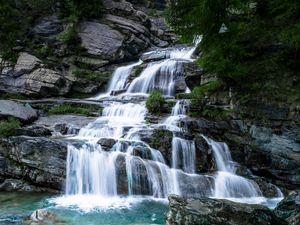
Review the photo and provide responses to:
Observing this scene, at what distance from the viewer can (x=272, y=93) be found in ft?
52.2

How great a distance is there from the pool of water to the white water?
0.35 metres

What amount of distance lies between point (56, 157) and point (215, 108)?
7431 millimetres

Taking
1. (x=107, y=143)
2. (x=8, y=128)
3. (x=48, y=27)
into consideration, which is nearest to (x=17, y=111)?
(x=8, y=128)

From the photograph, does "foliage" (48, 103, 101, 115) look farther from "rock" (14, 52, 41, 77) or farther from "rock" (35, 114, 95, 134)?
"rock" (14, 52, 41, 77)

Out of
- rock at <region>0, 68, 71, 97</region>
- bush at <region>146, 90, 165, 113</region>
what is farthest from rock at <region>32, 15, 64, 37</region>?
bush at <region>146, 90, 165, 113</region>

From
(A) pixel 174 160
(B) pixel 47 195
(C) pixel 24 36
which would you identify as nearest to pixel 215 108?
(A) pixel 174 160

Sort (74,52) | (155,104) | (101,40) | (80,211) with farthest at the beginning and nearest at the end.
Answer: (101,40), (74,52), (155,104), (80,211)

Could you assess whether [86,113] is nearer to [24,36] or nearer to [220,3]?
[220,3]

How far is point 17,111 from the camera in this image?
1725 centimetres

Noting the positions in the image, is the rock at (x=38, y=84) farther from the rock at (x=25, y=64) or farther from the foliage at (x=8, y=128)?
the foliage at (x=8, y=128)

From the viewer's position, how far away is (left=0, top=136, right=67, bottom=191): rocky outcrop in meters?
13.9

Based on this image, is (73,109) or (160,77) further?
(160,77)

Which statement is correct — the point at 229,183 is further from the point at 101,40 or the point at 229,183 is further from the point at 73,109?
the point at 101,40

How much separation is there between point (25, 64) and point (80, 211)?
13.9 m
